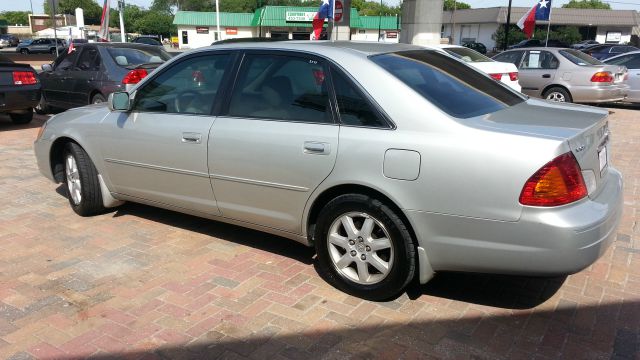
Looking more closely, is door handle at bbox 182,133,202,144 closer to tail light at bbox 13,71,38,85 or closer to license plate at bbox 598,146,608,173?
license plate at bbox 598,146,608,173

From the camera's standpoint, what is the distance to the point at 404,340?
300 centimetres

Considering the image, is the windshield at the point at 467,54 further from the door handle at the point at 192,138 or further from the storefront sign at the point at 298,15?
the storefront sign at the point at 298,15

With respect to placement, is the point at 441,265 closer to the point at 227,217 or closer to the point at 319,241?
the point at 319,241

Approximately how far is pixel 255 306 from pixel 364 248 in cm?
A: 79

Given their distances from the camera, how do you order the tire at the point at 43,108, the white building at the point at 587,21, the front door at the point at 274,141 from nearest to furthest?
1. the front door at the point at 274,141
2. the tire at the point at 43,108
3. the white building at the point at 587,21

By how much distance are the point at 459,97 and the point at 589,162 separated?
34.8 inches

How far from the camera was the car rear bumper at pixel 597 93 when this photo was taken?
38.0 feet

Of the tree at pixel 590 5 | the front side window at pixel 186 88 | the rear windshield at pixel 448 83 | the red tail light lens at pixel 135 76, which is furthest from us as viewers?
the tree at pixel 590 5

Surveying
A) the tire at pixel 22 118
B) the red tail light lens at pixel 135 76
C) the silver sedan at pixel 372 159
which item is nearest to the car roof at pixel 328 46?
the silver sedan at pixel 372 159

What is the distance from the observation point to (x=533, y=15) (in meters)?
19.5

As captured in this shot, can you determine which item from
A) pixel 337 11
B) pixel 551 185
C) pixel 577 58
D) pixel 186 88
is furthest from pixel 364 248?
pixel 337 11

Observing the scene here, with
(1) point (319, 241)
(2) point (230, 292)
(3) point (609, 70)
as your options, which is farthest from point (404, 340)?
(3) point (609, 70)

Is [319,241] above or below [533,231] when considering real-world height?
below

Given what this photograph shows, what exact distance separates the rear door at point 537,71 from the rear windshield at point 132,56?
8.17m
